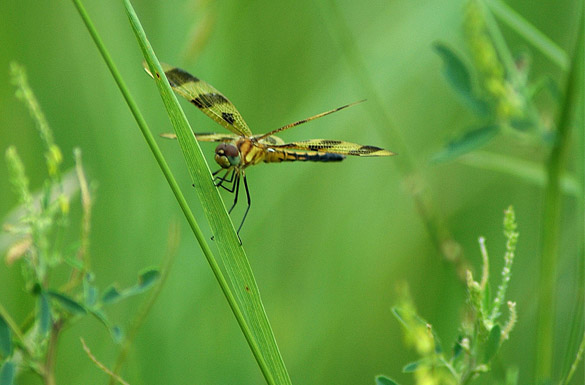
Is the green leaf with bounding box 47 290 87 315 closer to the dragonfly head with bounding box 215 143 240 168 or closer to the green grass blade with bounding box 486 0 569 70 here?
the dragonfly head with bounding box 215 143 240 168

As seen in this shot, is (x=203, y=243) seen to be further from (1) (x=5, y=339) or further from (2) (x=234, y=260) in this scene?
(1) (x=5, y=339)

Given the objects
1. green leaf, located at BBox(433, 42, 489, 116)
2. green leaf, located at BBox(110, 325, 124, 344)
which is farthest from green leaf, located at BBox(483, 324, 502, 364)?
green leaf, located at BBox(433, 42, 489, 116)

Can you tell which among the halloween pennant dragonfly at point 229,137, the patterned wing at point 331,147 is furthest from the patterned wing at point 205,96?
the patterned wing at point 331,147

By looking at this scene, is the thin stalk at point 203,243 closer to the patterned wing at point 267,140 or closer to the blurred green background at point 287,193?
the patterned wing at point 267,140

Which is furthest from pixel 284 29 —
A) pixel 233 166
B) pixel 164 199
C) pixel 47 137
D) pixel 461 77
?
pixel 47 137

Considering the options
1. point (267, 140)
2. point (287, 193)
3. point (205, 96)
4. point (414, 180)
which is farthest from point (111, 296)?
point (287, 193)

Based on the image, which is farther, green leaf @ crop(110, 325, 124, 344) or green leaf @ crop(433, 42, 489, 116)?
green leaf @ crop(433, 42, 489, 116)

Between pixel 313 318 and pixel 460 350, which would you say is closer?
pixel 460 350

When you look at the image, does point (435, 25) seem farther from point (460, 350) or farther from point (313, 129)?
point (460, 350)
